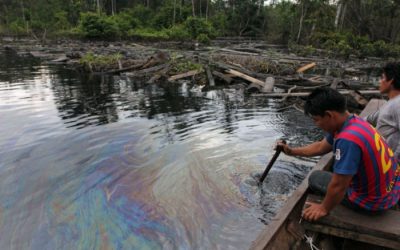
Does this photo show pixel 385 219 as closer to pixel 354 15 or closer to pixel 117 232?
pixel 117 232

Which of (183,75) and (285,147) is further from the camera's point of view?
(183,75)

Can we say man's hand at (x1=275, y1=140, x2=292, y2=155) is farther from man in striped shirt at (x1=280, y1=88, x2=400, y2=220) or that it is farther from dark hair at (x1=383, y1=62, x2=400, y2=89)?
dark hair at (x1=383, y1=62, x2=400, y2=89)

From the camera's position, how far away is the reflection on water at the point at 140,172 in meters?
4.99

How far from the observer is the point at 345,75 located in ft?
65.9

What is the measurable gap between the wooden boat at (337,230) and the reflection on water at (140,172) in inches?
54.9

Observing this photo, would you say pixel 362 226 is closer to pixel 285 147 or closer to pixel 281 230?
pixel 281 230

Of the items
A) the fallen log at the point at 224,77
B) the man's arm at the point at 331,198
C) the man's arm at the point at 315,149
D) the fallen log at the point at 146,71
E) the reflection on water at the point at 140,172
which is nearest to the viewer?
the man's arm at the point at 331,198

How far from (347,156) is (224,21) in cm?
5829

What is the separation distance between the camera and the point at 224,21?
58188mm

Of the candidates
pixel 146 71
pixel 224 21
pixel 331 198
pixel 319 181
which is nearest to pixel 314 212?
pixel 331 198

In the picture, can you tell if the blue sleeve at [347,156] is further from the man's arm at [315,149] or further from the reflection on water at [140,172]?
the reflection on water at [140,172]

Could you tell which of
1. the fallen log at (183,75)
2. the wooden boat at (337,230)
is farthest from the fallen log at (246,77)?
the wooden boat at (337,230)

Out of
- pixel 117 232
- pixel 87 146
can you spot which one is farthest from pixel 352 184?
pixel 87 146

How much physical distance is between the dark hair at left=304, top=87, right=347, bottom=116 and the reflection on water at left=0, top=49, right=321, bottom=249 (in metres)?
2.53
